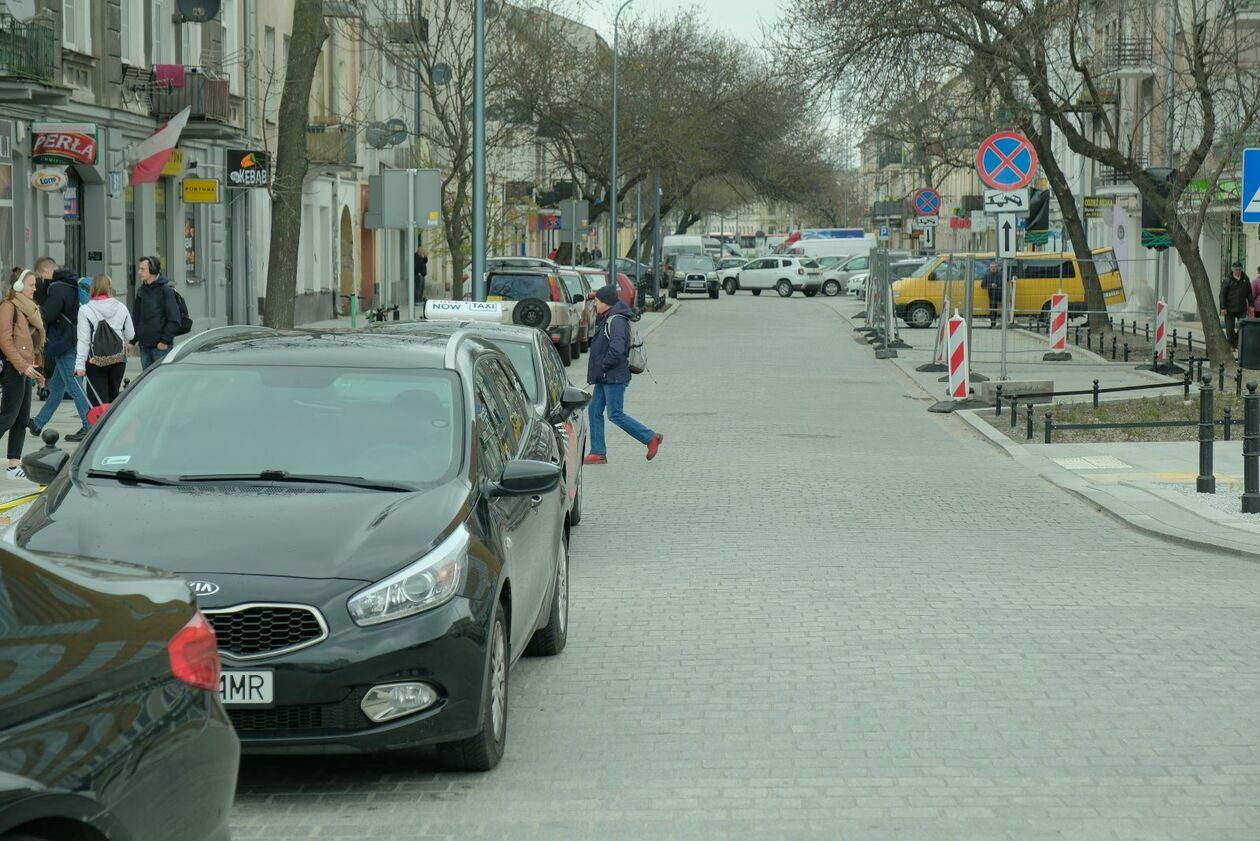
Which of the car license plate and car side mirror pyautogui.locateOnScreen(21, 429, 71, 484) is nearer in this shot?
the car license plate

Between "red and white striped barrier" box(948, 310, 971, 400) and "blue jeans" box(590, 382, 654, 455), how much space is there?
7.29 m

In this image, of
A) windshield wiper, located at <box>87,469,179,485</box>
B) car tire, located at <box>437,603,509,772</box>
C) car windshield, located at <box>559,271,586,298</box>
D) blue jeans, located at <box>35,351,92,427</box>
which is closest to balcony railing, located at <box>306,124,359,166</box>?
car windshield, located at <box>559,271,586,298</box>

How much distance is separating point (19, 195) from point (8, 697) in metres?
24.7

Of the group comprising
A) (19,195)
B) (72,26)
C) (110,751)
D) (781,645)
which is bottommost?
(781,645)

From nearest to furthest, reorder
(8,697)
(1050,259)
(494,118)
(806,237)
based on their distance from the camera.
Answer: (8,697)
(1050,259)
(494,118)
(806,237)

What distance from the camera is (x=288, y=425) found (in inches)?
279

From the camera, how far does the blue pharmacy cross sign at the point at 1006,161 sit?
22.1 m

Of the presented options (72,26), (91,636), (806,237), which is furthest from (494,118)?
(806,237)

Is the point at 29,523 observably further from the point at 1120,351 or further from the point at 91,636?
the point at 1120,351

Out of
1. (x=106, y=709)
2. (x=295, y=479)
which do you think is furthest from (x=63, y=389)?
(x=106, y=709)

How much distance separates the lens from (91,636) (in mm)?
3559

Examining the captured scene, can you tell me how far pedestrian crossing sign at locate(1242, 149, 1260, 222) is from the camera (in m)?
13.4

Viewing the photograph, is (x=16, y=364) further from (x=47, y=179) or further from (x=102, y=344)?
(x=47, y=179)

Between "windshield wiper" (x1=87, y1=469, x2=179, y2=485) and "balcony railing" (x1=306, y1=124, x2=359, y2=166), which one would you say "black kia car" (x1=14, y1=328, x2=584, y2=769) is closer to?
"windshield wiper" (x1=87, y1=469, x2=179, y2=485)
